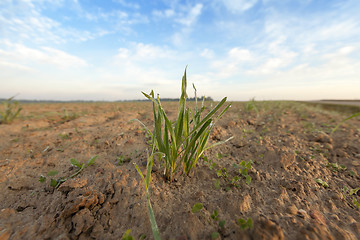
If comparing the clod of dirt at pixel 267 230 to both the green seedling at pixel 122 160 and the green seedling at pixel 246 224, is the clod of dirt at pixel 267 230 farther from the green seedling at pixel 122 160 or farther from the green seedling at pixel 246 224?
the green seedling at pixel 122 160

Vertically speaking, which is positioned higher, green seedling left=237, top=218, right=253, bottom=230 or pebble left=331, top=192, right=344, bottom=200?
green seedling left=237, top=218, right=253, bottom=230

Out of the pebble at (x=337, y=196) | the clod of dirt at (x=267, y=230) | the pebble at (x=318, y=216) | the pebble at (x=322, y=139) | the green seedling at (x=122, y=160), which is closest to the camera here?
the clod of dirt at (x=267, y=230)

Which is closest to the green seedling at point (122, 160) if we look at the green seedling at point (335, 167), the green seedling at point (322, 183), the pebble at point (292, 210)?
the pebble at point (292, 210)

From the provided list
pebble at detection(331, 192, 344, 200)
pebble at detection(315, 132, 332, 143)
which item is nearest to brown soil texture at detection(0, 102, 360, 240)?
pebble at detection(331, 192, 344, 200)

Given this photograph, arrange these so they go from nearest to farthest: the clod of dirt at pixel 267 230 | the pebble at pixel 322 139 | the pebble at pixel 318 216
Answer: the clod of dirt at pixel 267 230, the pebble at pixel 318 216, the pebble at pixel 322 139

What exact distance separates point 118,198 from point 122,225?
0.56 feet

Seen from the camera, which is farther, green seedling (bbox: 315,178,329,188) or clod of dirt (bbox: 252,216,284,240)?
green seedling (bbox: 315,178,329,188)

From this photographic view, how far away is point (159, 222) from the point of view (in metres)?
0.82

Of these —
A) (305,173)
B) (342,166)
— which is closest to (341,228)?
(305,173)

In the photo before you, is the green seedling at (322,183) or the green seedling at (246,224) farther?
the green seedling at (322,183)

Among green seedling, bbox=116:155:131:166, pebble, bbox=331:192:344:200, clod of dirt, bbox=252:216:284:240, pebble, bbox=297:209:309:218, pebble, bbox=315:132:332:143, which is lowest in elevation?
pebble, bbox=331:192:344:200

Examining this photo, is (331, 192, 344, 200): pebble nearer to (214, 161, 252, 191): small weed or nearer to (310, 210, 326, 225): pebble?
(310, 210, 326, 225): pebble

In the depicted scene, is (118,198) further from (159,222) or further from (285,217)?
(285,217)

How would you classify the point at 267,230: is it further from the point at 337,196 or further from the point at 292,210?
the point at 337,196
